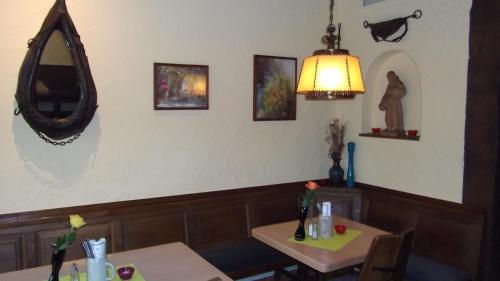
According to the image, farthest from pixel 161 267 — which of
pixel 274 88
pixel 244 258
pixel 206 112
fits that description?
pixel 274 88

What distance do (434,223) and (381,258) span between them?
4.12 feet

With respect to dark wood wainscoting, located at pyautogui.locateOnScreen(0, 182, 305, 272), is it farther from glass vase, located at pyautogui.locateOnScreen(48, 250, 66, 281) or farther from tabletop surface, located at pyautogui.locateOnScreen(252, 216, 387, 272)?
glass vase, located at pyautogui.locateOnScreen(48, 250, 66, 281)

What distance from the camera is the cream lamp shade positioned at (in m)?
2.40

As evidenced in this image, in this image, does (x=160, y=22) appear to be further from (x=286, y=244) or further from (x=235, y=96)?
(x=286, y=244)

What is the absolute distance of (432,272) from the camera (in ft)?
10.0

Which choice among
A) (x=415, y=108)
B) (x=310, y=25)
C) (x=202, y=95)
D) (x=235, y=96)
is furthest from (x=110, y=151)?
(x=415, y=108)

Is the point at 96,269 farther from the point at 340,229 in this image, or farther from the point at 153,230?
the point at 340,229

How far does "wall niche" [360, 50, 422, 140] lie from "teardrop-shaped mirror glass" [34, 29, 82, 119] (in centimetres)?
255

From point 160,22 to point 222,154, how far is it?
120cm

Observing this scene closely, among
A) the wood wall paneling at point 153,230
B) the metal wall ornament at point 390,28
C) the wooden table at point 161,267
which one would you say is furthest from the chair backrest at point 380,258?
the metal wall ornament at point 390,28

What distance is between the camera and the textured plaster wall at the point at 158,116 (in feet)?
9.45

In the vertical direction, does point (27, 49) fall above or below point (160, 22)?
below

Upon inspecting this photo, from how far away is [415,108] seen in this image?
369cm

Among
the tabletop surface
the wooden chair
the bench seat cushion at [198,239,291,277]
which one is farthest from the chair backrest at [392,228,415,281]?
the bench seat cushion at [198,239,291,277]
